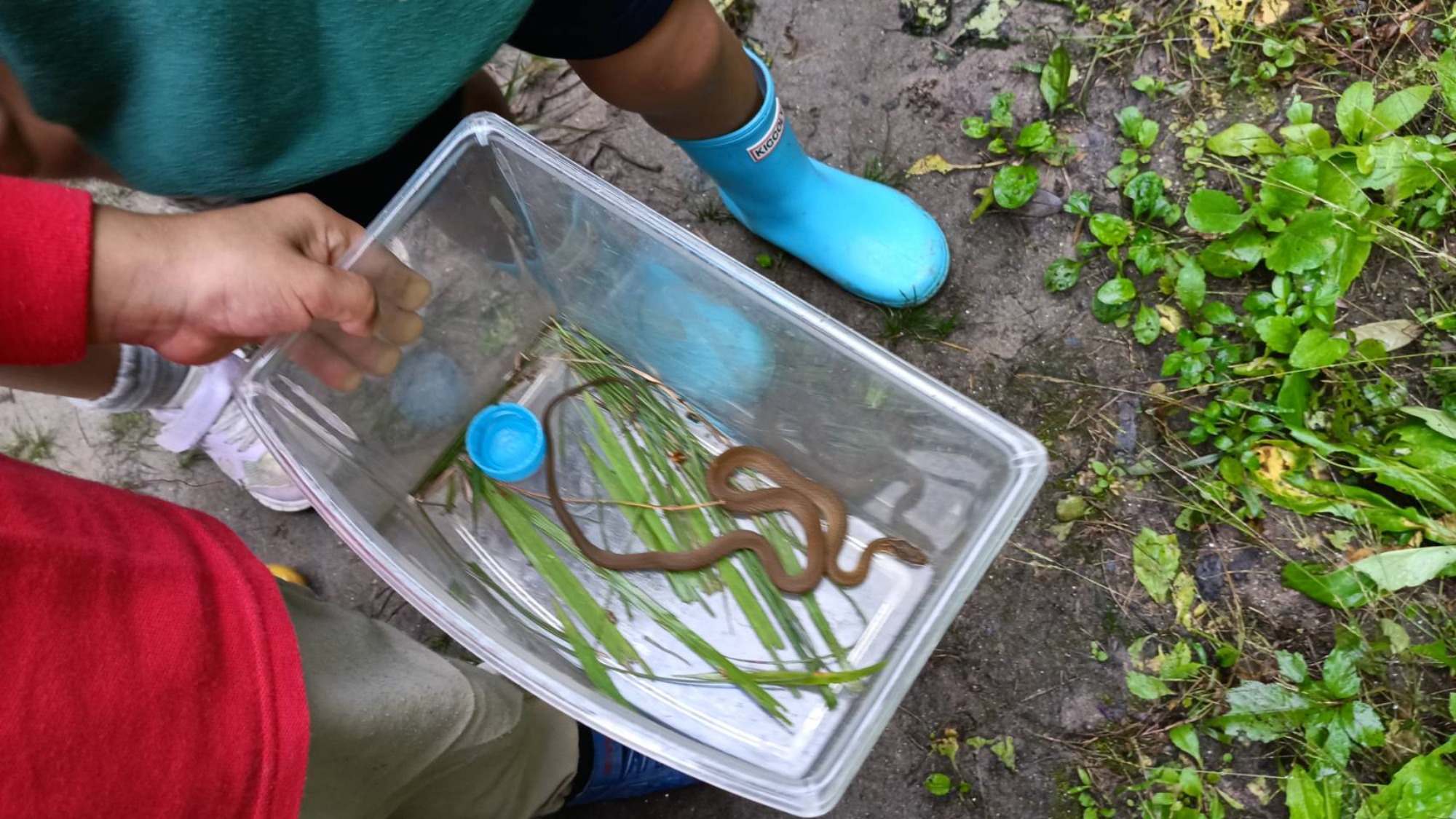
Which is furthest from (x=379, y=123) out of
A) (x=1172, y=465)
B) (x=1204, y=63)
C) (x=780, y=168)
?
(x=1204, y=63)

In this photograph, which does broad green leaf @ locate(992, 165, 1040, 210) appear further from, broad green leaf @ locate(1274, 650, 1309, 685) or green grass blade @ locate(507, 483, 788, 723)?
green grass blade @ locate(507, 483, 788, 723)

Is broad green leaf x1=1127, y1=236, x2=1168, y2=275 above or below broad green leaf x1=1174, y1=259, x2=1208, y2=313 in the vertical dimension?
above

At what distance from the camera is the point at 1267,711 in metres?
1.67

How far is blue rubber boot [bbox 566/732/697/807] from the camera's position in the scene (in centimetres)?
179

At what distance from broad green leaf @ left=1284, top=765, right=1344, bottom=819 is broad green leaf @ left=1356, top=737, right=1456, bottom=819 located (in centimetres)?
6

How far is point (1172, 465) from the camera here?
185cm

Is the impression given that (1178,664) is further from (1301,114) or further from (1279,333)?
(1301,114)

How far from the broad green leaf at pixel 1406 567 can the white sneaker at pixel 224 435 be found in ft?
7.57

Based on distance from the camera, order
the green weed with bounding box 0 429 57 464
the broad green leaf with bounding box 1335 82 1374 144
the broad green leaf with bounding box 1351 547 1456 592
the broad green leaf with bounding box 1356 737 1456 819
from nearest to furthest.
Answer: the broad green leaf with bounding box 1356 737 1456 819
the broad green leaf with bounding box 1351 547 1456 592
the broad green leaf with bounding box 1335 82 1374 144
the green weed with bounding box 0 429 57 464

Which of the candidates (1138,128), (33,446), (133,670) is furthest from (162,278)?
(1138,128)

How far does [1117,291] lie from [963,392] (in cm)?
41

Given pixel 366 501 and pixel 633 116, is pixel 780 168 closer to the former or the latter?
pixel 633 116

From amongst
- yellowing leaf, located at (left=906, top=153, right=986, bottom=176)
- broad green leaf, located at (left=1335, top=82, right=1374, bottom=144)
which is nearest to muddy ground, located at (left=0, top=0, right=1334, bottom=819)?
yellowing leaf, located at (left=906, top=153, right=986, bottom=176)

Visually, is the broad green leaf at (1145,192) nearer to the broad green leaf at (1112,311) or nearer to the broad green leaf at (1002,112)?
the broad green leaf at (1112,311)
